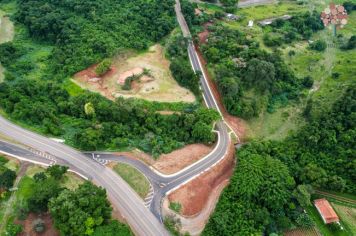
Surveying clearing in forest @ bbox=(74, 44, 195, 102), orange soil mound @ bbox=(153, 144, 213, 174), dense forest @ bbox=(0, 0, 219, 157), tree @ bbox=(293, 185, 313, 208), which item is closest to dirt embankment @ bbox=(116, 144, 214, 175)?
orange soil mound @ bbox=(153, 144, 213, 174)

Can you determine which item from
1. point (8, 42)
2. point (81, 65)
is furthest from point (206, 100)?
point (8, 42)

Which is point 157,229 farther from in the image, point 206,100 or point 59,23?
point 59,23

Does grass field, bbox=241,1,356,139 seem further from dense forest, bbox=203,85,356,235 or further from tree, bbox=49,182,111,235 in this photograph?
tree, bbox=49,182,111,235

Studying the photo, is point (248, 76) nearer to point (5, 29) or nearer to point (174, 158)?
point (174, 158)

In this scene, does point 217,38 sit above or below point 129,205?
above

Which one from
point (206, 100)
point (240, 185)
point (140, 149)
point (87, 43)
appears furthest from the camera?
point (87, 43)

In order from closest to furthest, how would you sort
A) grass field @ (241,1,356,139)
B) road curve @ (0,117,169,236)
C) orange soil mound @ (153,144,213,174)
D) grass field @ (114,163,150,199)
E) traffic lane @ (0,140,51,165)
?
road curve @ (0,117,169,236), grass field @ (114,163,150,199), traffic lane @ (0,140,51,165), orange soil mound @ (153,144,213,174), grass field @ (241,1,356,139)
